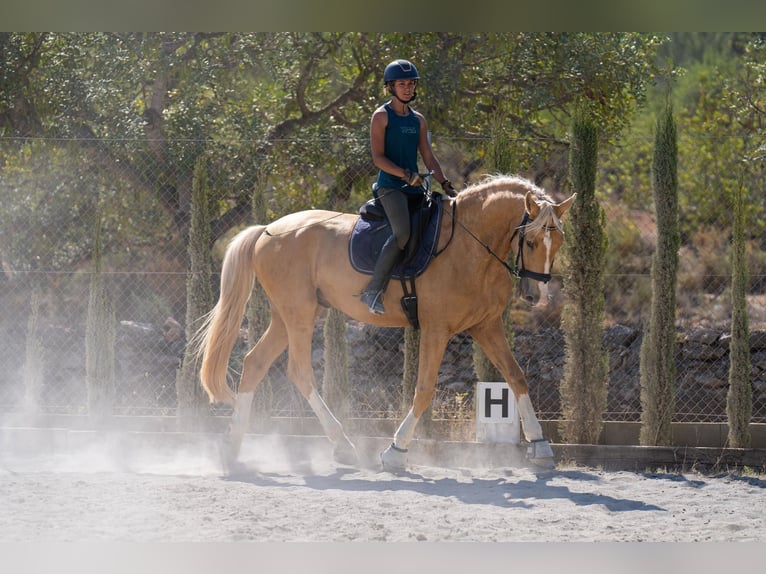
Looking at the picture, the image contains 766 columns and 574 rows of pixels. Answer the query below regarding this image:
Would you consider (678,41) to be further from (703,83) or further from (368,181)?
(368,181)

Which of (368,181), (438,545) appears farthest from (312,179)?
(438,545)

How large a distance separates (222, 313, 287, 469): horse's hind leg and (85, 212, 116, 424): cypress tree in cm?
184

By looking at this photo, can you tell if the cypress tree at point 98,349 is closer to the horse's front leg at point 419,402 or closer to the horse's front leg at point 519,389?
the horse's front leg at point 419,402

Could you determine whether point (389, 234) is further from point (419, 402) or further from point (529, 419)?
point (529, 419)

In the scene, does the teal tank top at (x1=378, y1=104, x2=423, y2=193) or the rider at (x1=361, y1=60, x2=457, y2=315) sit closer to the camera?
the rider at (x1=361, y1=60, x2=457, y2=315)

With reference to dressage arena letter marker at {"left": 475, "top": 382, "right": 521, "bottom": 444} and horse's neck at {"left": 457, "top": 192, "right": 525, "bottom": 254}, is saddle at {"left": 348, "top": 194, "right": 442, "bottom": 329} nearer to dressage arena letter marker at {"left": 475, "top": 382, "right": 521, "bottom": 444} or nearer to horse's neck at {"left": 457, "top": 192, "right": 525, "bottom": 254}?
horse's neck at {"left": 457, "top": 192, "right": 525, "bottom": 254}

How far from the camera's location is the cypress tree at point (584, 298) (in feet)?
27.7

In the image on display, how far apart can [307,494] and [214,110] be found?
7035 millimetres

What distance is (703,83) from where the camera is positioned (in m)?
21.1

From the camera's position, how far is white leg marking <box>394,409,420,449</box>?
7.46 m

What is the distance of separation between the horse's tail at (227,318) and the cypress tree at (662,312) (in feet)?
10.9

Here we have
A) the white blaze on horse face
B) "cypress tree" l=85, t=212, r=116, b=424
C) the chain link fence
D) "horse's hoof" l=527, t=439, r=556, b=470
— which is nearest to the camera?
the white blaze on horse face

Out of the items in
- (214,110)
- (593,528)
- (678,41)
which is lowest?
(593,528)

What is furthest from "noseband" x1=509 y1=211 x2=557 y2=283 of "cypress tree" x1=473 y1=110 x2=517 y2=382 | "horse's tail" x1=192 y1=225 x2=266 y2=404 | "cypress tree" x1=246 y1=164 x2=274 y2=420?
"cypress tree" x1=246 y1=164 x2=274 y2=420
